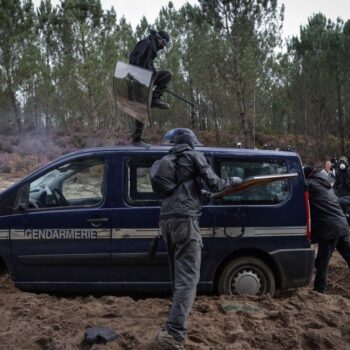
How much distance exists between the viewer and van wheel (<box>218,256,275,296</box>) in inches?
225

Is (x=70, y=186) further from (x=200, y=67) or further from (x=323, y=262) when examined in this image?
(x=200, y=67)

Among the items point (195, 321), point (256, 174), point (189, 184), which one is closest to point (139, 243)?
point (195, 321)

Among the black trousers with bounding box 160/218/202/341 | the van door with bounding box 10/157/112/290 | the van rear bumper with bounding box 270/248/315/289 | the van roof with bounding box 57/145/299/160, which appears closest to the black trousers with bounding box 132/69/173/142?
the van roof with bounding box 57/145/299/160

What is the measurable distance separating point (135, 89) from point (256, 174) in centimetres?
226

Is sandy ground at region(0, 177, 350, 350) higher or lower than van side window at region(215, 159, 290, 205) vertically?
lower

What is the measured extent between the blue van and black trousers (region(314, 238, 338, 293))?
0.54m

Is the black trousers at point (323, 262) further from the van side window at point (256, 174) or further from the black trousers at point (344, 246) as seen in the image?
the van side window at point (256, 174)

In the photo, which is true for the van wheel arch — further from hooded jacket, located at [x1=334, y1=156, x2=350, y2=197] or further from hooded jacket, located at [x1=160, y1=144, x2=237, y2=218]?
hooded jacket, located at [x1=334, y1=156, x2=350, y2=197]

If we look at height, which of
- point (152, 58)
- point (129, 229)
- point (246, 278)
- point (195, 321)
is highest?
point (152, 58)

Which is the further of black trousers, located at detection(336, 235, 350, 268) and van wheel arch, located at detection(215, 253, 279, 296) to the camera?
black trousers, located at detection(336, 235, 350, 268)

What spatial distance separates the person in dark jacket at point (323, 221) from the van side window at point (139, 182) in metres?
2.01

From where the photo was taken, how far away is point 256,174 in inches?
229

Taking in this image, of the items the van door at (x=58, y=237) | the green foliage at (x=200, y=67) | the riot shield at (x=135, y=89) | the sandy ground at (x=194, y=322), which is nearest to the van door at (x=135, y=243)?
the van door at (x=58, y=237)

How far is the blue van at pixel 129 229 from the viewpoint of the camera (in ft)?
18.3
